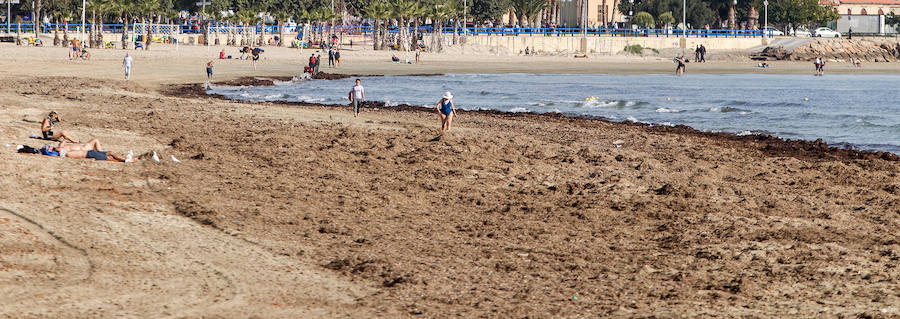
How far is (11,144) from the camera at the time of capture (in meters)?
16.2

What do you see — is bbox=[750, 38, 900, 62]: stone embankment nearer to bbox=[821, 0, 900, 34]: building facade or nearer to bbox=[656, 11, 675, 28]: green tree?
bbox=[656, 11, 675, 28]: green tree

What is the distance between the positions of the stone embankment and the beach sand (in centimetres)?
8063

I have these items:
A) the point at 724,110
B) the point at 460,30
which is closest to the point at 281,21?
the point at 460,30

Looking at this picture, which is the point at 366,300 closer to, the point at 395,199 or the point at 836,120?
the point at 395,199

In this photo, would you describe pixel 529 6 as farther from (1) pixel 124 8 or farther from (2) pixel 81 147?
(2) pixel 81 147

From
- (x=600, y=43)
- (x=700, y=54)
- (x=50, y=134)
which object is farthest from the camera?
(x=600, y=43)

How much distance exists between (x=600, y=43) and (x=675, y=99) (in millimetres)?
60763

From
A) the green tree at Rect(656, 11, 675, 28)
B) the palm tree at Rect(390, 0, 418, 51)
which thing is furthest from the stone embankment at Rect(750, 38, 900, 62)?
the palm tree at Rect(390, 0, 418, 51)

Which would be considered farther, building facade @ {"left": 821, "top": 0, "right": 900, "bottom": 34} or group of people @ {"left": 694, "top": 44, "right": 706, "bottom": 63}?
building facade @ {"left": 821, "top": 0, "right": 900, "bottom": 34}

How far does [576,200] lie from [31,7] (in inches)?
2978

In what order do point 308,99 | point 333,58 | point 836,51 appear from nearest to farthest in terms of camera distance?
point 308,99 → point 333,58 → point 836,51

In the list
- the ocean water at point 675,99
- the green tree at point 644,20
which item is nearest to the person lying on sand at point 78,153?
the ocean water at point 675,99

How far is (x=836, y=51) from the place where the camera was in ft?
332

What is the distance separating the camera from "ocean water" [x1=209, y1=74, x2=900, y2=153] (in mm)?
29000
